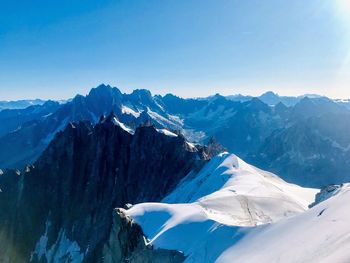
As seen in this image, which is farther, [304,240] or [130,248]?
[130,248]

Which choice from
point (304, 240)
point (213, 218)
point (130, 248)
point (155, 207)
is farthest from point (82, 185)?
point (304, 240)

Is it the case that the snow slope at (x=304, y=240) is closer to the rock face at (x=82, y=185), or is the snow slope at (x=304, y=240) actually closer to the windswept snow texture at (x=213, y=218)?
the windswept snow texture at (x=213, y=218)

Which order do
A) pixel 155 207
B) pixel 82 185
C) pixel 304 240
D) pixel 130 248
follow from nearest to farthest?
1. pixel 304 240
2. pixel 130 248
3. pixel 155 207
4. pixel 82 185

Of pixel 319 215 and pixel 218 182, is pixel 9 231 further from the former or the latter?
pixel 319 215

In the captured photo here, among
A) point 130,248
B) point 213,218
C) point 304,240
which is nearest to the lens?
point 304,240

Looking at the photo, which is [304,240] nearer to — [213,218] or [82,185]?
[213,218]

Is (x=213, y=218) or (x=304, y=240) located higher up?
(x=304, y=240)

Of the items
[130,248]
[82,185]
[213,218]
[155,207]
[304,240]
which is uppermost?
[304,240]

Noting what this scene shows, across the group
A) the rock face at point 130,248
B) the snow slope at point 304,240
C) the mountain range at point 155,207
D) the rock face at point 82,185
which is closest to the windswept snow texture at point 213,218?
the mountain range at point 155,207
